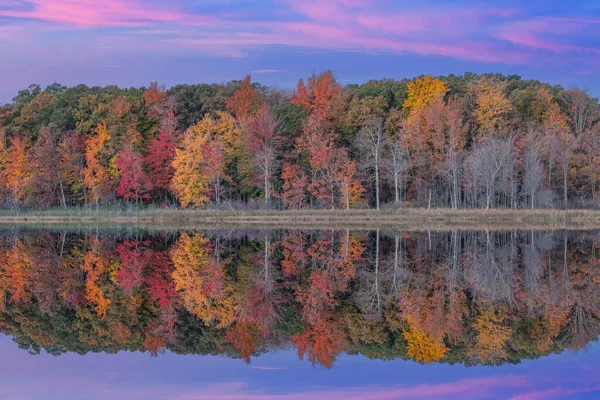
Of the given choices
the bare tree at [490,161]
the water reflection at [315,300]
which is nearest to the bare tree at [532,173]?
the bare tree at [490,161]

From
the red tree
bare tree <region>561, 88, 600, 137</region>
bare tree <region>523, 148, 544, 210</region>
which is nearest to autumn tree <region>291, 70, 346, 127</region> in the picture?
the red tree

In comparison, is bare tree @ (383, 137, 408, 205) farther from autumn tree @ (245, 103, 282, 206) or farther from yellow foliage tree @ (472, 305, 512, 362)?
yellow foliage tree @ (472, 305, 512, 362)

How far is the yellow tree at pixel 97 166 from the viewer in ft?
206

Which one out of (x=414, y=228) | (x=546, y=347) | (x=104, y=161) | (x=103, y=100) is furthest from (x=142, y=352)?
(x=103, y=100)

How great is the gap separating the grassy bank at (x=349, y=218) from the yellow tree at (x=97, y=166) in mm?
5437

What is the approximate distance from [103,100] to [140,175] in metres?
14.8

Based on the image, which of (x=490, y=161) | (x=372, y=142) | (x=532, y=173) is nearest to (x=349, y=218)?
(x=372, y=142)

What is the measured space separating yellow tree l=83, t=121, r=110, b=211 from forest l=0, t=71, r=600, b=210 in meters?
0.13

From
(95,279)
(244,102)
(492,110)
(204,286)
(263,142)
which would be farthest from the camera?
(244,102)

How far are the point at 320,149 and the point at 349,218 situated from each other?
8619mm

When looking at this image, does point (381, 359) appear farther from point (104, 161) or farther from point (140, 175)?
point (104, 161)

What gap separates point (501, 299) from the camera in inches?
706

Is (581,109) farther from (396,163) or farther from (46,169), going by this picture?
(46,169)

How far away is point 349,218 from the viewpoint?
2055 inches
